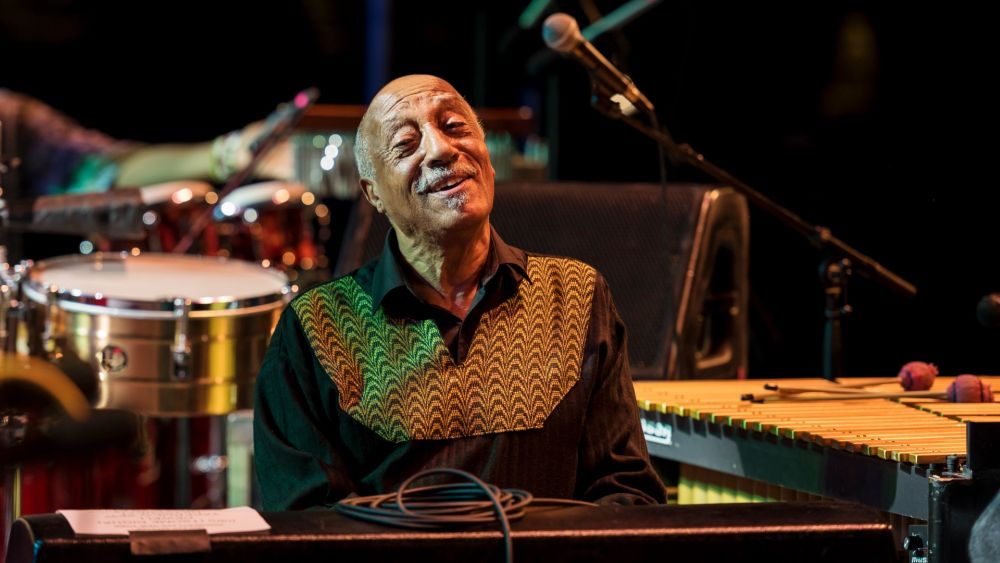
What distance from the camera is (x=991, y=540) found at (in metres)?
2.21

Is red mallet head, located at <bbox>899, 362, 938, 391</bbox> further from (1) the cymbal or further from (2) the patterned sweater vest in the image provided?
(1) the cymbal

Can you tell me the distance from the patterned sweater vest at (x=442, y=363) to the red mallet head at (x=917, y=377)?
A: 1090 mm

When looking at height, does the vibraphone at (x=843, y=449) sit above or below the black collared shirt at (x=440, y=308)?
below

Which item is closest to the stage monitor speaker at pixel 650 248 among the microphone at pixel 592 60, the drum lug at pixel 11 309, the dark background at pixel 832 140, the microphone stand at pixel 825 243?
the dark background at pixel 832 140

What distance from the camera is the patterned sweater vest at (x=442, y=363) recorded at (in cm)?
264

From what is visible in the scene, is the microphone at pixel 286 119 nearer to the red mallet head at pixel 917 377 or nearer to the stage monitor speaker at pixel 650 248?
the stage monitor speaker at pixel 650 248

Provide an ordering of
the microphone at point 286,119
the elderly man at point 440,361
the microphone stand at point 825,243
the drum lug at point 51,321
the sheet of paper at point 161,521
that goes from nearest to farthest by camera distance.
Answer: the sheet of paper at point 161,521 < the elderly man at point 440,361 < the microphone stand at point 825,243 < the drum lug at point 51,321 < the microphone at point 286,119

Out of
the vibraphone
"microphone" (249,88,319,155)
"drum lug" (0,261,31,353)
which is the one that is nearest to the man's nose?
the vibraphone

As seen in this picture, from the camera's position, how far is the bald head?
2752 millimetres

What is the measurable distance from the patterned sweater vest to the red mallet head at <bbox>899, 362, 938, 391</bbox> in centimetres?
109

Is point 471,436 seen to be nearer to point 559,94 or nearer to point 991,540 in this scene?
point 991,540

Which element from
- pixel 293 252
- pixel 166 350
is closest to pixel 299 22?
pixel 293 252

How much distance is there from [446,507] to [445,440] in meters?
0.70

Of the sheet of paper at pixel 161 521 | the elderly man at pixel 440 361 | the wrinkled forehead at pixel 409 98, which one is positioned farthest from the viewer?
the wrinkled forehead at pixel 409 98
